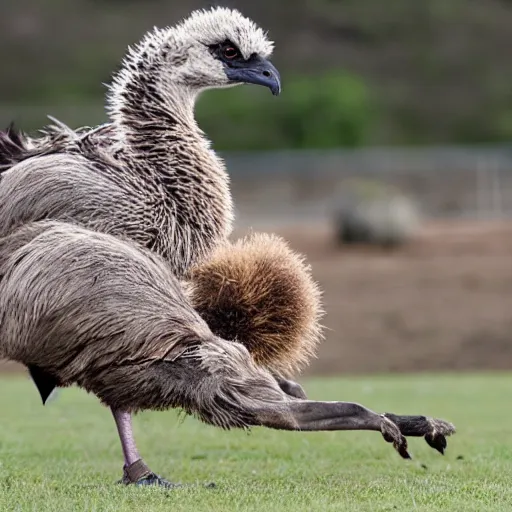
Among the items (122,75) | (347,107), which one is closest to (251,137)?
(347,107)

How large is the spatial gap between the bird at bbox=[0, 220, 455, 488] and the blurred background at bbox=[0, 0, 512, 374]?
2415mm

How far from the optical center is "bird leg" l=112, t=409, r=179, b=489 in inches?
300

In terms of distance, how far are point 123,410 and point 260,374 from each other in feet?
2.54

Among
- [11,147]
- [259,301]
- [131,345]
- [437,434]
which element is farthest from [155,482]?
[11,147]

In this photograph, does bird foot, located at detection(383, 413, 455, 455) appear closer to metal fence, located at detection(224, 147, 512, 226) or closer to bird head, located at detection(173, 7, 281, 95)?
bird head, located at detection(173, 7, 281, 95)

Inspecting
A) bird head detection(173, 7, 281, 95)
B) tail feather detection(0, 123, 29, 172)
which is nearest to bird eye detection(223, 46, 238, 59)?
bird head detection(173, 7, 281, 95)

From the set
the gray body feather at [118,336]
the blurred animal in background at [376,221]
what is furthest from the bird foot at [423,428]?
the blurred animal in background at [376,221]

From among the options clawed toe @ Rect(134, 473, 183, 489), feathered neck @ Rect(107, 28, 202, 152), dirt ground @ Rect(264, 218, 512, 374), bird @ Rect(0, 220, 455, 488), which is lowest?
clawed toe @ Rect(134, 473, 183, 489)

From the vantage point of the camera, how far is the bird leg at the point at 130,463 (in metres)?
7.62

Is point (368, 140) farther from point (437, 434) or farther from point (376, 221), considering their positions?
point (437, 434)

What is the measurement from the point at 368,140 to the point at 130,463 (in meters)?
37.8

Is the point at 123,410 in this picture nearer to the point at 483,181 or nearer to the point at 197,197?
the point at 197,197

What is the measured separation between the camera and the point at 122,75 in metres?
7.98

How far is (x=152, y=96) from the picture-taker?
311 inches
